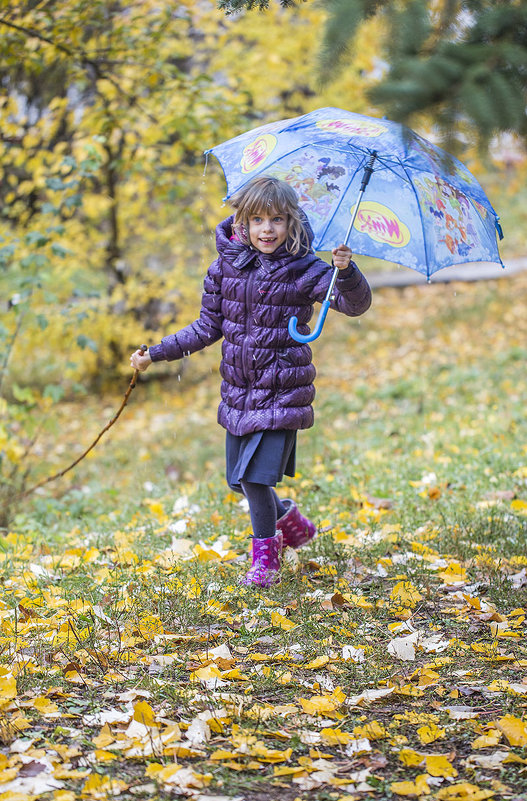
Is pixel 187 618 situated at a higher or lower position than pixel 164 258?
lower

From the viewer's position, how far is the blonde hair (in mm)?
3178

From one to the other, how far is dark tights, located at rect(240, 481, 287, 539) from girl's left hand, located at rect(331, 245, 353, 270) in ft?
3.36

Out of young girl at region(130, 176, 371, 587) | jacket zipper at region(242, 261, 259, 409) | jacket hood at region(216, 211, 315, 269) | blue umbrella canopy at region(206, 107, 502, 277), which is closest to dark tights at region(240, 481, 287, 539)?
young girl at region(130, 176, 371, 587)

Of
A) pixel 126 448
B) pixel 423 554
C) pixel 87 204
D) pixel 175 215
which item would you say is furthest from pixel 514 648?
pixel 175 215

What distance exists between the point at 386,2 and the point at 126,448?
6.43 meters

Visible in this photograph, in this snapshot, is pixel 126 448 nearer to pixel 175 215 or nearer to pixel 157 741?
pixel 175 215

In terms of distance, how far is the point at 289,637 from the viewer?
2.88 m

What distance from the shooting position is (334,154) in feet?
11.3

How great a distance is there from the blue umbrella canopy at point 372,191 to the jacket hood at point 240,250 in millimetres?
144

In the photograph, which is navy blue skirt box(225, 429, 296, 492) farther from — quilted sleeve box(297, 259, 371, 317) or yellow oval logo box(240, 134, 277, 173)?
yellow oval logo box(240, 134, 277, 173)

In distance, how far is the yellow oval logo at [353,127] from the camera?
3096mm

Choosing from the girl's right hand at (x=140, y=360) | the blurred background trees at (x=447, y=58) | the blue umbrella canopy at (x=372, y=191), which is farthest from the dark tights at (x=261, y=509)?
the blurred background trees at (x=447, y=58)

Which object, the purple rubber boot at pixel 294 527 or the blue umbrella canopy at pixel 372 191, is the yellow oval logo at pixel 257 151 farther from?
the purple rubber boot at pixel 294 527

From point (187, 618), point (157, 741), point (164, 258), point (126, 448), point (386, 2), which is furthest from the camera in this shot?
point (164, 258)
